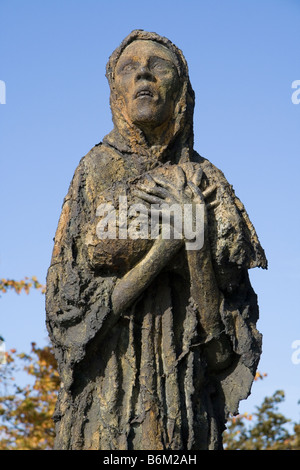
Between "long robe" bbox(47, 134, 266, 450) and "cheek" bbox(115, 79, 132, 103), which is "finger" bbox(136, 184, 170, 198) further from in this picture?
"cheek" bbox(115, 79, 132, 103)

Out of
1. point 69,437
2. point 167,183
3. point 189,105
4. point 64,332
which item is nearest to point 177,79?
point 189,105

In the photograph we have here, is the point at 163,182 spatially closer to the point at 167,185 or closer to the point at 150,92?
the point at 167,185

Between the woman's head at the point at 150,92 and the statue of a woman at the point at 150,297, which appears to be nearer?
the statue of a woman at the point at 150,297

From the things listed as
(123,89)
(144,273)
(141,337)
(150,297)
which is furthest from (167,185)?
(141,337)

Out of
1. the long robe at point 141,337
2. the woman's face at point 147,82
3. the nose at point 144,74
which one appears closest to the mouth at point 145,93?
the woman's face at point 147,82

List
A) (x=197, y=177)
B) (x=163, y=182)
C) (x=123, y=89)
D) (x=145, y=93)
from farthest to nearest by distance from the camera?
(x=123, y=89) < (x=145, y=93) < (x=197, y=177) < (x=163, y=182)

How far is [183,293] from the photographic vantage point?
23.1 feet

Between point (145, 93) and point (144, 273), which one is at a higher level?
point (145, 93)

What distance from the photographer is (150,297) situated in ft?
22.6

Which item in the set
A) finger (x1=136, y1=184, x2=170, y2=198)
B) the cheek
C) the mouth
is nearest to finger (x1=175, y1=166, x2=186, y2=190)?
finger (x1=136, y1=184, x2=170, y2=198)

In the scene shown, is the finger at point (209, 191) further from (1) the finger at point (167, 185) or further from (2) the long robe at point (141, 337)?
(1) the finger at point (167, 185)

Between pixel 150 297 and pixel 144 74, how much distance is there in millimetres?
1717

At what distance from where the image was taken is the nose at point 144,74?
23.6ft
